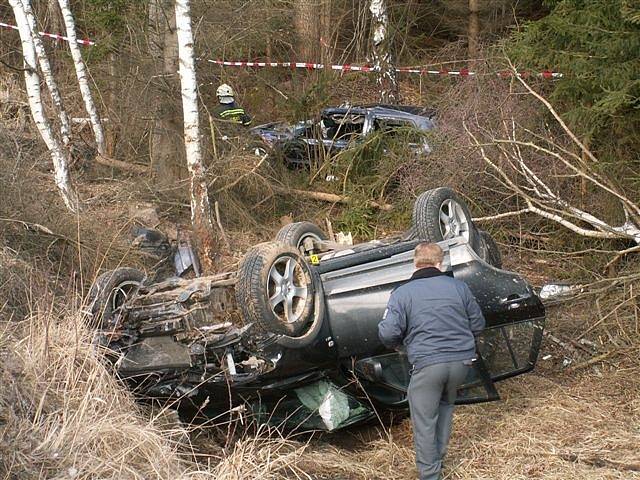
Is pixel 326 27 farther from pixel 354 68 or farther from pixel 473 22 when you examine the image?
pixel 473 22

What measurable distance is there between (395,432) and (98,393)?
2.42 meters

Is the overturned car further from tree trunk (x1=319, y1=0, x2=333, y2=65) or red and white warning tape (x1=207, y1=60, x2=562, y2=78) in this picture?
tree trunk (x1=319, y1=0, x2=333, y2=65)

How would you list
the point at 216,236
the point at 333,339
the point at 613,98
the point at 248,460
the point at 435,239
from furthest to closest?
1. the point at 216,236
2. the point at 613,98
3. the point at 435,239
4. the point at 333,339
5. the point at 248,460

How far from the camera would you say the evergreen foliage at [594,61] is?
784 cm

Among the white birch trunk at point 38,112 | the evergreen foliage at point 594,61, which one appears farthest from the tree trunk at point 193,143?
the evergreen foliage at point 594,61

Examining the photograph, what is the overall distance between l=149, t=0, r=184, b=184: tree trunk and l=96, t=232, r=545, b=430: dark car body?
19.0 feet

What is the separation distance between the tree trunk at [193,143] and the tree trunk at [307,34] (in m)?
9.16

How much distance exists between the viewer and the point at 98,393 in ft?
15.6

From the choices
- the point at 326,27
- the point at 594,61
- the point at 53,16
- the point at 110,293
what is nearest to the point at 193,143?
the point at 110,293

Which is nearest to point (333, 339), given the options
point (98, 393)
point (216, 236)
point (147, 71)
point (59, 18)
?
point (98, 393)

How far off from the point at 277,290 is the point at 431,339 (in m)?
1.20

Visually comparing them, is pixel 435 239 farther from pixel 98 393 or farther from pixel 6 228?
pixel 6 228

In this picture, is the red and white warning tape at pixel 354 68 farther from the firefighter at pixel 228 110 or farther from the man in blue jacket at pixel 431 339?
the man in blue jacket at pixel 431 339

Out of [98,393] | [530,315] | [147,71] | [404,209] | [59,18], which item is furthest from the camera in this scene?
[59,18]
